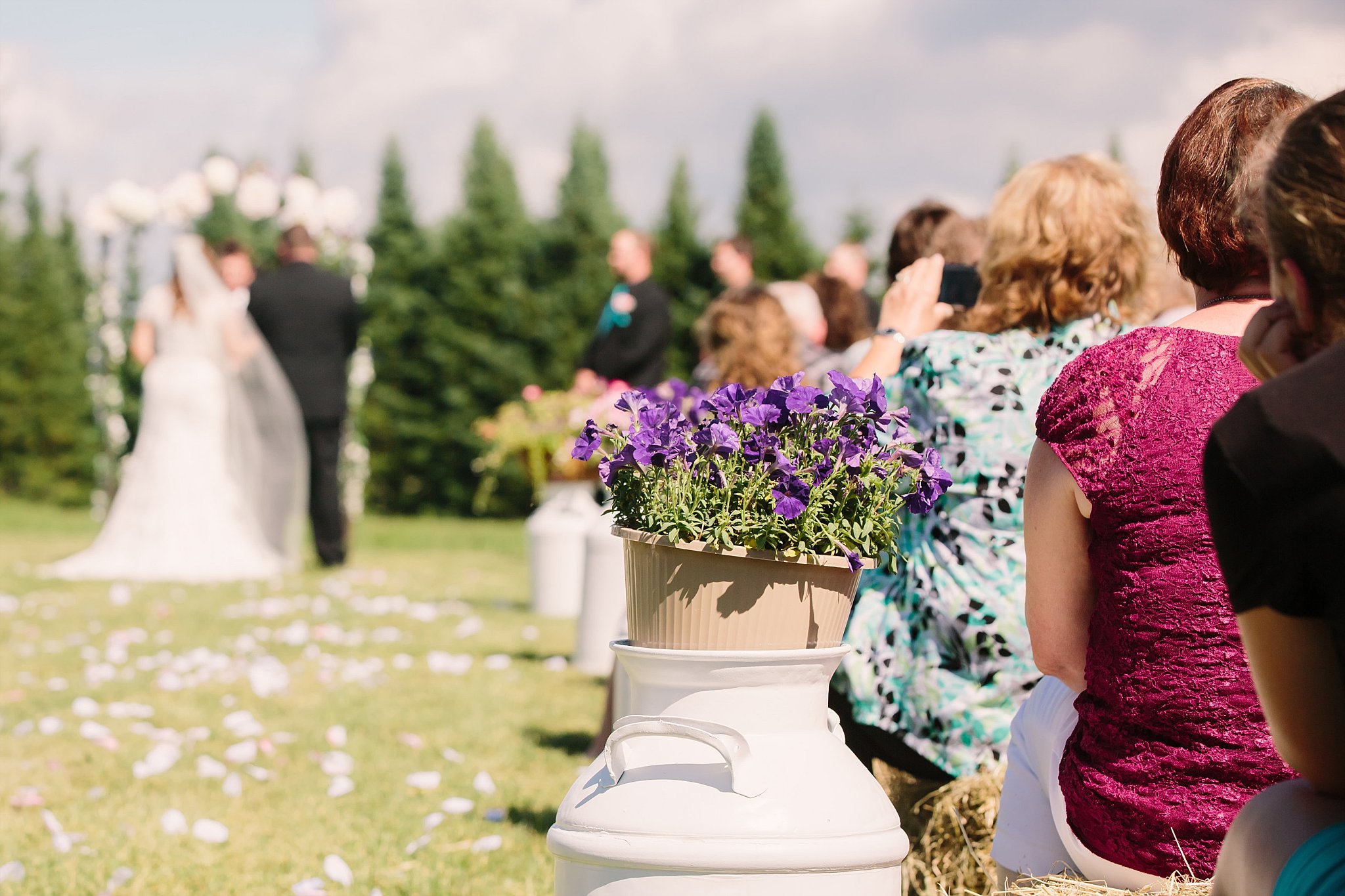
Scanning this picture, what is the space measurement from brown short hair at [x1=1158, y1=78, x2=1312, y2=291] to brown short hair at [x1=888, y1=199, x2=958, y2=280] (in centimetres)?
150

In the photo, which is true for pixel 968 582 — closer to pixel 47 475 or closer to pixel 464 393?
pixel 464 393

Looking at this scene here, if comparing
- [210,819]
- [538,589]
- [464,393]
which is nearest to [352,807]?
[210,819]

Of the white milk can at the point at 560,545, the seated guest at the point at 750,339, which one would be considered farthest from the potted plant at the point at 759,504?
the white milk can at the point at 560,545

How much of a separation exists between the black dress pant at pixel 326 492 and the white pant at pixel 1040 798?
7.81 meters

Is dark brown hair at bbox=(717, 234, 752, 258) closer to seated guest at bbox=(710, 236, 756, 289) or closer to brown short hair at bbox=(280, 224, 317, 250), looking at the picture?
seated guest at bbox=(710, 236, 756, 289)

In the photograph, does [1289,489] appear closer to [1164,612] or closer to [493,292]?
[1164,612]

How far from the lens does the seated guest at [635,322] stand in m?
7.74

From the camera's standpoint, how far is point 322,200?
10.6 m

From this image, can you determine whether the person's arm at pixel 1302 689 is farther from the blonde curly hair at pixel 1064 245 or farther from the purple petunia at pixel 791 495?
the blonde curly hair at pixel 1064 245

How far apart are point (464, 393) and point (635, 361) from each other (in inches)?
402

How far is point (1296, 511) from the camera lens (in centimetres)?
102

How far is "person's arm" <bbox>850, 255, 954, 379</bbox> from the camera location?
8.71ft

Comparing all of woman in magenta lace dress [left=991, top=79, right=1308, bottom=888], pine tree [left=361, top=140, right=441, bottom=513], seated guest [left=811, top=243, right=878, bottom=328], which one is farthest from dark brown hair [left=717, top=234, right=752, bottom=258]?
pine tree [left=361, top=140, right=441, bottom=513]

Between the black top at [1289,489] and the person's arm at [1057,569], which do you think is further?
the person's arm at [1057,569]
